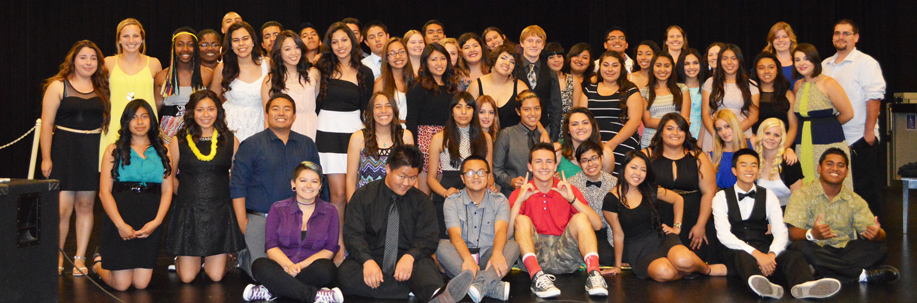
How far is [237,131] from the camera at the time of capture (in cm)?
453

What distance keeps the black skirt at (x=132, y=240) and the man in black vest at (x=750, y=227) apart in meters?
2.92

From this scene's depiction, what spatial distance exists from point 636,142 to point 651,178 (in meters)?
0.79

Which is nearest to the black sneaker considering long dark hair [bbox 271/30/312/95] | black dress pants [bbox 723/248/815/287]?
black dress pants [bbox 723/248/815/287]

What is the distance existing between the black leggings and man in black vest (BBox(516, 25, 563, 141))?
73.9 inches

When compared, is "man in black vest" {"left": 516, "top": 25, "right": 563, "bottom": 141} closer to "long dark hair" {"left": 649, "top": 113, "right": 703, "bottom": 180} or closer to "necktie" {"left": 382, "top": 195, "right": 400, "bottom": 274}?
"long dark hair" {"left": 649, "top": 113, "right": 703, "bottom": 180}

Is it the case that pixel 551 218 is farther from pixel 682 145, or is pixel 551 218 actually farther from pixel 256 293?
pixel 256 293

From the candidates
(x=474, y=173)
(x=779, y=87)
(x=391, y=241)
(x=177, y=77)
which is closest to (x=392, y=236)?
(x=391, y=241)

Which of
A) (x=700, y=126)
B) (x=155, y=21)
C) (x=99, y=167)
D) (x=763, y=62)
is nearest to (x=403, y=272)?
(x=99, y=167)

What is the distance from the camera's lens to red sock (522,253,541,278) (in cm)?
383

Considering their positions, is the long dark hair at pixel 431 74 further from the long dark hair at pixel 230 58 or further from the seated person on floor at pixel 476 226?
the long dark hair at pixel 230 58

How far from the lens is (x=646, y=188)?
14.0 feet

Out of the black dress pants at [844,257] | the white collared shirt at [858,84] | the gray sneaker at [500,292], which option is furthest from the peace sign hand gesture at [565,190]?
the white collared shirt at [858,84]

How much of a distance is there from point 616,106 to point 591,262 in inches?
56.9

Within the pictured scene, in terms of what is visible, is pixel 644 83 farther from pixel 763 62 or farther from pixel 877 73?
pixel 877 73
